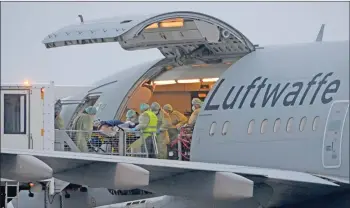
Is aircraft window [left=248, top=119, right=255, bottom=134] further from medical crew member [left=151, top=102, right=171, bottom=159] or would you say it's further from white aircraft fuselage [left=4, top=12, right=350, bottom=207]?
medical crew member [left=151, top=102, right=171, bottom=159]

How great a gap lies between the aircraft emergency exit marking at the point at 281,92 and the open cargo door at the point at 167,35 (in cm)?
96

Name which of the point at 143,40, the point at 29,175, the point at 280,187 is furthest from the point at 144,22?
the point at 29,175

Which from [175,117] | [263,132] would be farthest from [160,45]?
[263,132]

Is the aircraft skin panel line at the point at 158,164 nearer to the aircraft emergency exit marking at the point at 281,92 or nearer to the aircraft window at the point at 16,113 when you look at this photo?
the aircraft emergency exit marking at the point at 281,92

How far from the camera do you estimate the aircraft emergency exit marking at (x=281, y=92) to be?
23469 mm

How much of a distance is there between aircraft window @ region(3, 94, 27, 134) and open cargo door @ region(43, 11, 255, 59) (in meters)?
1.52

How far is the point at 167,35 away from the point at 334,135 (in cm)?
590

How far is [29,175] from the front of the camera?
64.0ft

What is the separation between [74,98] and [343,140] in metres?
10.8

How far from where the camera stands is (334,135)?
22.9 meters

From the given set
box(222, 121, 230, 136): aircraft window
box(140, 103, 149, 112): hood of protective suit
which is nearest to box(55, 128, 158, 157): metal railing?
box(140, 103, 149, 112): hood of protective suit

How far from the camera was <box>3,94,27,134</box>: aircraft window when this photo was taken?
2534 cm

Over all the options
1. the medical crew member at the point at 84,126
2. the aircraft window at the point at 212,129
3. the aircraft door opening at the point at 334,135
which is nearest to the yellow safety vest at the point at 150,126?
the medical crew member at the point at 84,126

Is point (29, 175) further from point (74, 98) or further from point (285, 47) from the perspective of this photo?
point (74, 98)
